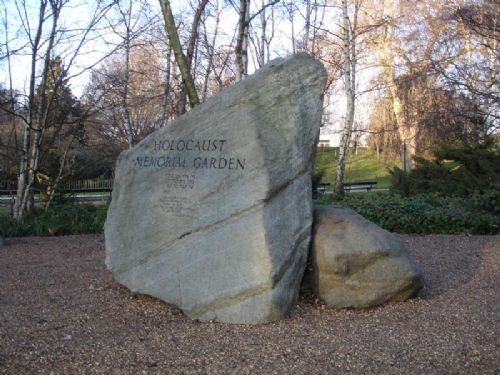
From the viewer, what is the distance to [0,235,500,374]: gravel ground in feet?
13.2

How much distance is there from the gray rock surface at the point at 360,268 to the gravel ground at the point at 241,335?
15cm

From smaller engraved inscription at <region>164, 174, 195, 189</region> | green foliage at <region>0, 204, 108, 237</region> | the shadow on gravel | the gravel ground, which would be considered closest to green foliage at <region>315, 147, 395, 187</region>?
the shadow on gravel

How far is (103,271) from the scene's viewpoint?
301 inches

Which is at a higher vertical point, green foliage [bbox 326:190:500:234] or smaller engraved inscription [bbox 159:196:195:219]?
smaller engraved inscription [bbox 159:196:195:219]

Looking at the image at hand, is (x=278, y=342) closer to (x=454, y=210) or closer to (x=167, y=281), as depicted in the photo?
(x=167, y=281)

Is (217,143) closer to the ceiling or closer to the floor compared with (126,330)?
closer to the ceiling

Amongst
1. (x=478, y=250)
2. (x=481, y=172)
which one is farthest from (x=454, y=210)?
(x=481, y=172)

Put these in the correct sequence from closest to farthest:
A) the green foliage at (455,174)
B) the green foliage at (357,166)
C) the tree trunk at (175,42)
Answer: the tree trunk at (175,42) < the green foliage at (455,174) < the green foliage at (357,166)

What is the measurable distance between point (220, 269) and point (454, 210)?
26.3 ft

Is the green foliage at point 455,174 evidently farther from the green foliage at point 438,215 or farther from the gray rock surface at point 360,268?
the gray rock surface at point 360,268

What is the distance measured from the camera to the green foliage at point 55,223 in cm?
1144

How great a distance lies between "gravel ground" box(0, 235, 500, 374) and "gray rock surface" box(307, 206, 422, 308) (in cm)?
15

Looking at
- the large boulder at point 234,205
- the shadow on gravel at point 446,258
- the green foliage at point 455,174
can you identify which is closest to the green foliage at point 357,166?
the green foliage at point 455,174

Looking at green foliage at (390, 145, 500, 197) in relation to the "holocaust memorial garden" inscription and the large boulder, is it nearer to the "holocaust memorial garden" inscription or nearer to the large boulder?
the large boulder
